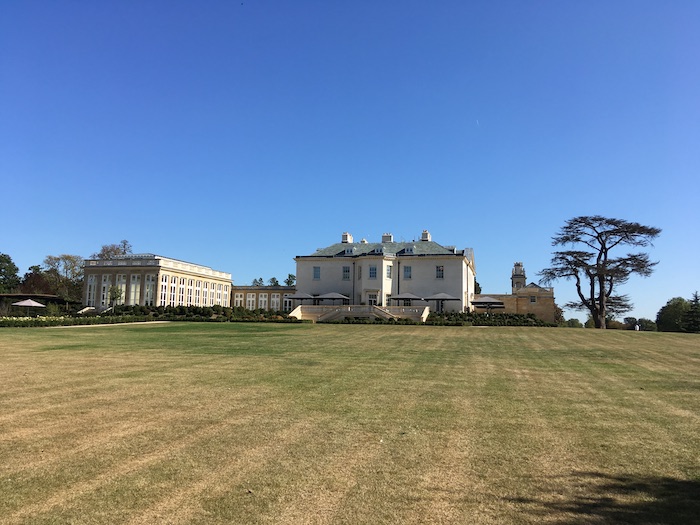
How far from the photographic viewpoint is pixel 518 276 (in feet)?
278

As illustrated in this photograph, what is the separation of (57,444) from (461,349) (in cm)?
1606

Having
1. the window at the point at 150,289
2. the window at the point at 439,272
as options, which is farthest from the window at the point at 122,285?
the window at the point at 439,272

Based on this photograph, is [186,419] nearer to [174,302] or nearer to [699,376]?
[699,376]

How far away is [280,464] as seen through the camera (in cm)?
555

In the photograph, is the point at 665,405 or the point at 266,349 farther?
the point at 266,349

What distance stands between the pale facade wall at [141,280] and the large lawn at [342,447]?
179ft

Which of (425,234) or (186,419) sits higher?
(425,234)

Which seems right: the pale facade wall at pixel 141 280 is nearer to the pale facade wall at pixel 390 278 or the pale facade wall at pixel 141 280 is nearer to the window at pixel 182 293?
the window at pixel 182 293

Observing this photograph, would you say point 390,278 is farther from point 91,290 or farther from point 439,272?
point 91,290

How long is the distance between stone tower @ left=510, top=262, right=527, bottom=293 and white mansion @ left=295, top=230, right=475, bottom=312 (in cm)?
2533

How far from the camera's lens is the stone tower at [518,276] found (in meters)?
83.9

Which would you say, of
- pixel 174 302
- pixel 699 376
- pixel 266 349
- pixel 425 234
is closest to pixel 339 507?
pixel 699 376

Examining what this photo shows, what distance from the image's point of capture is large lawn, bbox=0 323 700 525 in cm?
450

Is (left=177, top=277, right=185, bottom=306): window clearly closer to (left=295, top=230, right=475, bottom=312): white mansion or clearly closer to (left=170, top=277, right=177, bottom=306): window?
(left=170, top=277, right=177, bottom=306): window
